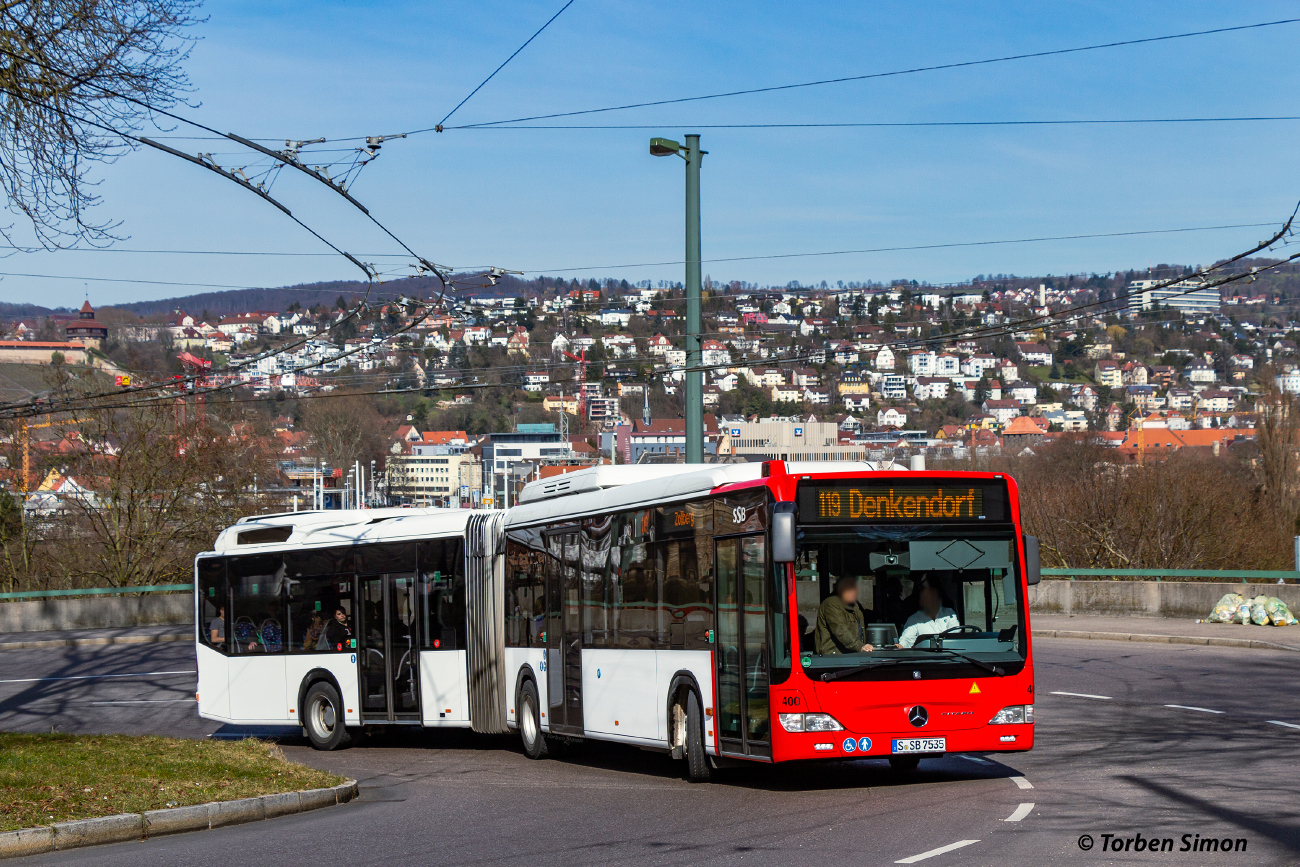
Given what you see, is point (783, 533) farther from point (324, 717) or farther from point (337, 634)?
point (324, 717)

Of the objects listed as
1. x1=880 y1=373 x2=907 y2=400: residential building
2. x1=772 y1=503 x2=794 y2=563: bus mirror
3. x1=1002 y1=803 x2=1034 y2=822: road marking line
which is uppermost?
x1=880 y1=373 x2=907 y2=400: residential building

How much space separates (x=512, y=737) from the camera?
61.2ft

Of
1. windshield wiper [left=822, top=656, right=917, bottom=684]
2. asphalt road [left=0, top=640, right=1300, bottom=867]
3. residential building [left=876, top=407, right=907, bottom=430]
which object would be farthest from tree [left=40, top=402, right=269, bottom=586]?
residential building [left=876, top=407, right=907, bottom=430]

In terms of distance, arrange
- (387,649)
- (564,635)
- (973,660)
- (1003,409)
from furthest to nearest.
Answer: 1. (1003,409)
2. (387,649)
3. (564,635)
4. (973,660)

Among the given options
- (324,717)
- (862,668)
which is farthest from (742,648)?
(324,717)

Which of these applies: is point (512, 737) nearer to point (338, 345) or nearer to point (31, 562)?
point (338, 345)

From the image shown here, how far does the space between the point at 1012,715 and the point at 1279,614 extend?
19.3 meters

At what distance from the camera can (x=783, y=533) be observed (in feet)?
34.2

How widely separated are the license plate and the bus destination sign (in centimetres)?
174

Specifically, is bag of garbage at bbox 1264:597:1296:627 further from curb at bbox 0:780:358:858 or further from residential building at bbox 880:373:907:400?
residential building at bbox 880:373:907:400

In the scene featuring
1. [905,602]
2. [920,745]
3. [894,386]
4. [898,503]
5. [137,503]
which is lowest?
[920,745]

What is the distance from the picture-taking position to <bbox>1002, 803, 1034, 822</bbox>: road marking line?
30.7 feet

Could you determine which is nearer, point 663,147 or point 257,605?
point 257,605

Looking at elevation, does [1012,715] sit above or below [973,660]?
below
